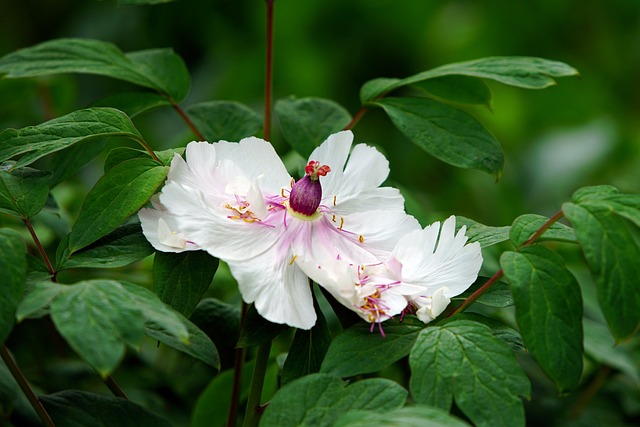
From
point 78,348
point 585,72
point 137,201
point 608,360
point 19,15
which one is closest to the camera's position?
point 78,348

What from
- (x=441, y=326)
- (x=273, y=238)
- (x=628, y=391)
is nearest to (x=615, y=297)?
(x=441, y=326)

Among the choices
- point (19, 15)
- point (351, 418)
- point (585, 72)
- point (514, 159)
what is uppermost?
point (351, 418)

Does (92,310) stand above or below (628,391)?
above

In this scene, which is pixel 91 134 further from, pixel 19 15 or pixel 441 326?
pixel 19 15

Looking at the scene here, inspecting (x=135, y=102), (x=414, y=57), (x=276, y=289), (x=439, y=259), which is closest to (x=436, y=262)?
(x=439, y=259)

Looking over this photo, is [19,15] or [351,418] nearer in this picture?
[351,418]

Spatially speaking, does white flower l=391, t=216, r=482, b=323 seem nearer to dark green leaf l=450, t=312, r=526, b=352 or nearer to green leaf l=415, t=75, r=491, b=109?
dark green leaf l=450, t=312, r=526, b=352

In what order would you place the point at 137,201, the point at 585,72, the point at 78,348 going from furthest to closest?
the point at 585,72 → the point at 137,201 → the point at 78,348

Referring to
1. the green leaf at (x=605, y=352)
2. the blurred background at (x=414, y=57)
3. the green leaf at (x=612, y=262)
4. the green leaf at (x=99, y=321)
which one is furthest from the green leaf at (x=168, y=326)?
the blurred background at (x=414, y=57)

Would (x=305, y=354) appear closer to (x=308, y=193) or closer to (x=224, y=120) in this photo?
(x=308, y=193)
